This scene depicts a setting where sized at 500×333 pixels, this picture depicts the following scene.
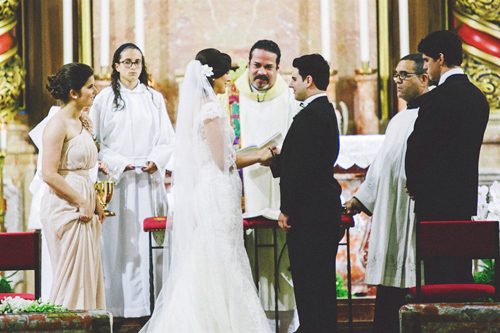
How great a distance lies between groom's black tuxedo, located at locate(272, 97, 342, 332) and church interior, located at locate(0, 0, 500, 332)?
6.44 ft

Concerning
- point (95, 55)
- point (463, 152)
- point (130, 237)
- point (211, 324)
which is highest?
point (95, 55)

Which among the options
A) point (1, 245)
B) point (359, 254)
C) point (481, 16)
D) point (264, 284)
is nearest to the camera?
point (1, 245)

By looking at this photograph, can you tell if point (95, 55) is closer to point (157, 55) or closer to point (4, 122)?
point (157, 55)

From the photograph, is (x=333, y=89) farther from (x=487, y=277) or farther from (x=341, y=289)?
(x=487, y=277)

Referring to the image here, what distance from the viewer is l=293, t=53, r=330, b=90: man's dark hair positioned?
473 centimetres

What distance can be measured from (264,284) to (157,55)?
306cm

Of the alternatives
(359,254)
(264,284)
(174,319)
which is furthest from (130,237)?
(359,254)

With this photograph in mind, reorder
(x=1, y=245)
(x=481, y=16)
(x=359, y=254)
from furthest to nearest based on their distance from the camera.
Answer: (x=481, y=16) < (x=359, y=254) < (x=1, y=245)

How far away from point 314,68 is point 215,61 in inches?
25.2

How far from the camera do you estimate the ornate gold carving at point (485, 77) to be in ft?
23.9

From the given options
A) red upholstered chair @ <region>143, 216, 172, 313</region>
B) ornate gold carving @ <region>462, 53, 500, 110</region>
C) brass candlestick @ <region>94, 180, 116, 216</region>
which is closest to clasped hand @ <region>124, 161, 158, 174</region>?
brass candlestick @ <region>94, 180, 116, 216</region>

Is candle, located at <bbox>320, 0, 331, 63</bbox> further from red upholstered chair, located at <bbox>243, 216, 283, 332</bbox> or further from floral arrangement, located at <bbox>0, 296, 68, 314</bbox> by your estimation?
floral arrangement, located at <bbox>0, 296, 68, 314</bbox>

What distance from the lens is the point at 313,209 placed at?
15.2 feet

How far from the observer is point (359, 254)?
22.2ft
